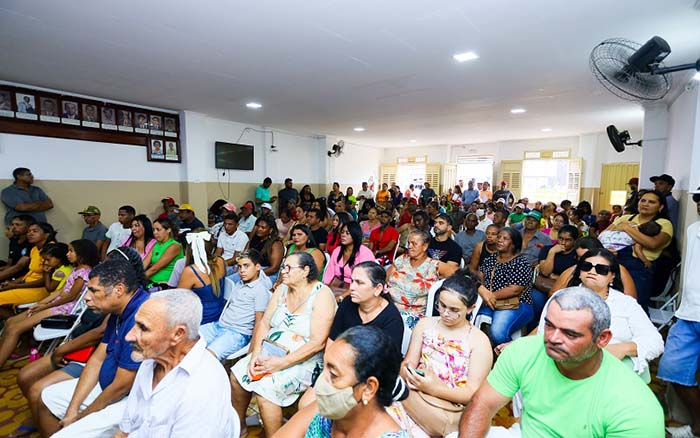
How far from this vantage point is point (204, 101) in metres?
6.12

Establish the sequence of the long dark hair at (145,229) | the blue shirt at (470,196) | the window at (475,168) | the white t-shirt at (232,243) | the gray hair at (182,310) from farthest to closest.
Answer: the window at (475,168) < the blue shirt at (470,196) < the white t-shirt at (232,243) < the long dark hair at (145,229) < the gray hair at (182,310)

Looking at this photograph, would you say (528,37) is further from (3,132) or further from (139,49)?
(3,132)

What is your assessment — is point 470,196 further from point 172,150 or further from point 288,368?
point 288,368

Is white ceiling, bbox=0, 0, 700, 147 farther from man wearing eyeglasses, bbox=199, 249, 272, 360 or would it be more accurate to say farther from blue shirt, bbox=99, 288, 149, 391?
blue shirt, bbox=99, 288, 149, 391

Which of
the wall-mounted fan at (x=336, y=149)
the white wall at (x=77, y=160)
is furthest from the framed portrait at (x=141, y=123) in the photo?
the wall-mounted fan at (x=336, y=149)

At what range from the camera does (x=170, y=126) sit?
696 centimetres

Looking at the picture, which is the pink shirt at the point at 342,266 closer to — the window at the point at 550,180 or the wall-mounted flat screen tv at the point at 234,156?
the wall-mounted flat screen tv at the point at 234,156

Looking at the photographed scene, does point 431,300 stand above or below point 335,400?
below

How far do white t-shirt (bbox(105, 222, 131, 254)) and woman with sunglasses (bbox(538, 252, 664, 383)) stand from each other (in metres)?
4.81

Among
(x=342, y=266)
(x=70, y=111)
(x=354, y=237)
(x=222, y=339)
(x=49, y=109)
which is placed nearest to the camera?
(x=222, y=339)

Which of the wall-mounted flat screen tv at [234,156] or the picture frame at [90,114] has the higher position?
the picture frame at [90,114]

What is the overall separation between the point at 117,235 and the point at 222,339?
3.17 metres

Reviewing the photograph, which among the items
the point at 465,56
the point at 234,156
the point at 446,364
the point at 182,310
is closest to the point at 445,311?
the point at 446,364

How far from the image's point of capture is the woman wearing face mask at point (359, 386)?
1.10 metres
